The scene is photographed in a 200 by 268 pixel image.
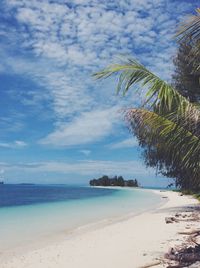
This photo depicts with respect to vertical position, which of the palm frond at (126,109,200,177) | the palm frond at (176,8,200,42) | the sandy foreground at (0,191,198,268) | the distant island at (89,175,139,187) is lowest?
the sandy foreground at (0,191,198,268)

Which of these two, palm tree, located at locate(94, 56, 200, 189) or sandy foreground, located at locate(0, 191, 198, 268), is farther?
sandy foreground, located at locate(0, 191, 198, 268)

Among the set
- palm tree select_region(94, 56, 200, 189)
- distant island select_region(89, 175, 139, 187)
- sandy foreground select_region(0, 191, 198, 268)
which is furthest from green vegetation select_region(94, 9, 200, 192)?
A: distant island select_region(89, 175, 139, 187)

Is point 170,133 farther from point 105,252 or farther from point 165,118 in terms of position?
point 105,252

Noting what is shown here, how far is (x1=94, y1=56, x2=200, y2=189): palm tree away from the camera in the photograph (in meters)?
6.26

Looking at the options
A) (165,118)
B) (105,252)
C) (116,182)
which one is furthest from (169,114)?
(116,182)

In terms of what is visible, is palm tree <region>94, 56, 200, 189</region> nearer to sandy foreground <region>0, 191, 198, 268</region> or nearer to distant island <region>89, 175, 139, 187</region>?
sandy foreground <region>0, 191, 198, 268</region>

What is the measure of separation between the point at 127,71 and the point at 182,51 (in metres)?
5.83

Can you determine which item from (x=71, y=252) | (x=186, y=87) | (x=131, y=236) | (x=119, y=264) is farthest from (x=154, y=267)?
(x=186, y=87)

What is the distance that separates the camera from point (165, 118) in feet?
22.4

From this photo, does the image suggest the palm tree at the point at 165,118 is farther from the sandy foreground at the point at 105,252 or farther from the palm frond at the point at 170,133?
the sandy foreground at the point at 105,252

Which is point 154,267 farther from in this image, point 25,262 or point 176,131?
point 25,262

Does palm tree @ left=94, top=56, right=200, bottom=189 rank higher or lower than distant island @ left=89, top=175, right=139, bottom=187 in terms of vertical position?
lower

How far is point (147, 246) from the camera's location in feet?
31.9

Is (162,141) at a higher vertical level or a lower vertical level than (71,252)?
higher
